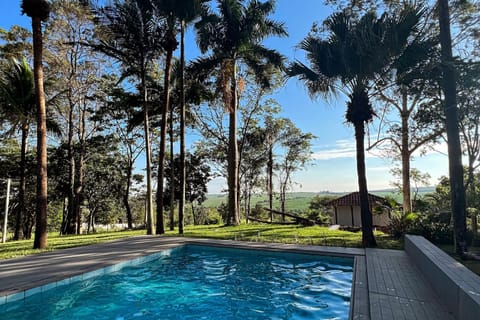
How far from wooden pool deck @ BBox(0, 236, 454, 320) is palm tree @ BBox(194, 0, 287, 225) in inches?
275

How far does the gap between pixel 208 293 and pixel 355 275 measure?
2736 mm

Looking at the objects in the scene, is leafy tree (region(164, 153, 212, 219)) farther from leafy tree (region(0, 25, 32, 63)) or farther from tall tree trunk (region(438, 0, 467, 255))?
tall tree trunk (region(438, 0, 467, 255))

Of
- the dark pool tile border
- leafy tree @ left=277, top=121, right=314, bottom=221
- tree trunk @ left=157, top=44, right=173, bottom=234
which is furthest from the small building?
the dark pool tile border

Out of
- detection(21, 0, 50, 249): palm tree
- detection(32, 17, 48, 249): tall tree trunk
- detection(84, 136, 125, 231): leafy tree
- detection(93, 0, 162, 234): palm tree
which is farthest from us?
detection(84, 136, 125, 231): leafy tree

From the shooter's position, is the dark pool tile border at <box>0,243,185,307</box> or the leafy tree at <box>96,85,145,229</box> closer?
the dark pool tile border at <box>0,243,185,307</box>

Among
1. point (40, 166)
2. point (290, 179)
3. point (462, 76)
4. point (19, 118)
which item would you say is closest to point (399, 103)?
point (462, 76)

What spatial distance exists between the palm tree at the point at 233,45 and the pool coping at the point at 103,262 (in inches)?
237

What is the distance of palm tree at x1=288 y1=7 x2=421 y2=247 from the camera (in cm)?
651

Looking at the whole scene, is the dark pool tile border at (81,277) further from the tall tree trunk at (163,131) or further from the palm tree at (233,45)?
the palm tree at (233,45)

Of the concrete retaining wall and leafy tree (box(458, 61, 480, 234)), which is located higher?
leafy tree (box(458, 61, 480, 234))

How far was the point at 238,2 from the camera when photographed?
1264cm

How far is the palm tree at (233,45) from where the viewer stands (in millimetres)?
12414

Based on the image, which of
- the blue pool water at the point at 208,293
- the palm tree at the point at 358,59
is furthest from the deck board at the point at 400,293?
the palm tree at the point at 358,59

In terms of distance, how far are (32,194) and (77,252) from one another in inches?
538
